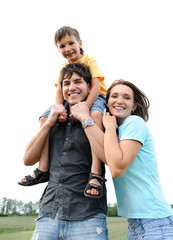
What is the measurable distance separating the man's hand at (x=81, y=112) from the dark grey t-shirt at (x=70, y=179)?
0.59 feet

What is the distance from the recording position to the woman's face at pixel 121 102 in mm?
2932

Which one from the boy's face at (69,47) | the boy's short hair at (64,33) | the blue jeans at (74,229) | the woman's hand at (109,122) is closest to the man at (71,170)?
the blue jeans at (74,229)

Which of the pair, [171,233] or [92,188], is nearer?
[171,233]

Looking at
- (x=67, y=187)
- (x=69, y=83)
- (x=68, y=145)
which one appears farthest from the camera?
(x=69, y=83)

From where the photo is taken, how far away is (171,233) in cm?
227

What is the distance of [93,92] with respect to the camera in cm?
340

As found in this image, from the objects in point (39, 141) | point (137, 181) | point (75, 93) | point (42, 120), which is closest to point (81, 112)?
point (75, 93)

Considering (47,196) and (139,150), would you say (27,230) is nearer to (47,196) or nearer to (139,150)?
(47,196)

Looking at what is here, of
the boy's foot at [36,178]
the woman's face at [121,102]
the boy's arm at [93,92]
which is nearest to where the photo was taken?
the woman's face at [121,102]

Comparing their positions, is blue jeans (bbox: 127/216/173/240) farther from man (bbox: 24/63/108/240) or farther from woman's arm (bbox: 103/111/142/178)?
woman's arm (bbox: 103/111/142/178)

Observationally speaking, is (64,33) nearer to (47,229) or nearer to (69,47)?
(69,47)

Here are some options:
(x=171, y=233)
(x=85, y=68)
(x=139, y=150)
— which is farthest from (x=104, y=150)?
(x=85, y=68)

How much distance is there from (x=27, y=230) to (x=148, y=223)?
782 centimetres

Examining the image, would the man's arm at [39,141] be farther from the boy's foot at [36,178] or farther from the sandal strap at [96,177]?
the sandal strap at [96,177]
